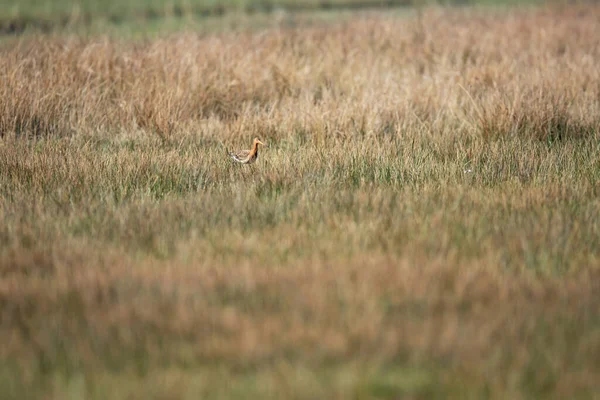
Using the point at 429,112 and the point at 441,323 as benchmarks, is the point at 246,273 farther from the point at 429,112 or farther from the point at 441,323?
the point at 429,112

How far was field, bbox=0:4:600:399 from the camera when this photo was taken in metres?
3.21

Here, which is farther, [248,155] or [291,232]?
[248,155]

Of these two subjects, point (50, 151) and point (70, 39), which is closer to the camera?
point (50, 151)

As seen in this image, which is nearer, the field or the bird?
the field

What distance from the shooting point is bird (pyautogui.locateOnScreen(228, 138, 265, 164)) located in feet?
22.0

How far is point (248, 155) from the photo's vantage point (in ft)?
22.4

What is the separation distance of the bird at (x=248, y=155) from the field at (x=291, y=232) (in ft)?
0.48

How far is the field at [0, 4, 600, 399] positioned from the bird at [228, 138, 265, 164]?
145mm

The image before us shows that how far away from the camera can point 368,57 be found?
1134 cm

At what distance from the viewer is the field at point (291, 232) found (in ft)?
10.5

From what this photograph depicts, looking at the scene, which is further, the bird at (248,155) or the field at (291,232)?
the bird at (248,155)

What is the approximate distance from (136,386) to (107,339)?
0.44m

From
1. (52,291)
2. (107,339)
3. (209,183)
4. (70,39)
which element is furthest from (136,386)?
(70,39)

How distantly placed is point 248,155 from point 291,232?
220 centimetres
